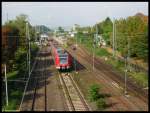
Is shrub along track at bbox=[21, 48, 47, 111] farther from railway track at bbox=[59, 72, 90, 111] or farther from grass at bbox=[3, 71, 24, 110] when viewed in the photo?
railway track at bbox=[59, 72, 90, 111]

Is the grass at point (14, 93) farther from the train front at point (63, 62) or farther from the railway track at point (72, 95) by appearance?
the train front at point (63, 62)

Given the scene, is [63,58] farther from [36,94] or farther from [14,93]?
[14,93]

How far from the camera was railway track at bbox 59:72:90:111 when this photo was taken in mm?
28000

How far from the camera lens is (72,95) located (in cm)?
3281

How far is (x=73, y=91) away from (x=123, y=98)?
5.56 metres

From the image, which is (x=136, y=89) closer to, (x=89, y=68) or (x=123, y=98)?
(x=123, y=98)

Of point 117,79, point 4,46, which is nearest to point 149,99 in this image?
point 117,79

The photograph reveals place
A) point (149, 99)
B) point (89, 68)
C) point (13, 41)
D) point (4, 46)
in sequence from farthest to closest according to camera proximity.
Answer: point (89, 68), point (13, 41), point (4, 46), point (149, 99)

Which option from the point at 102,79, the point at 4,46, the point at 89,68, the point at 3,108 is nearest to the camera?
the point at 3,108

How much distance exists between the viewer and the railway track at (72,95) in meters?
28.0

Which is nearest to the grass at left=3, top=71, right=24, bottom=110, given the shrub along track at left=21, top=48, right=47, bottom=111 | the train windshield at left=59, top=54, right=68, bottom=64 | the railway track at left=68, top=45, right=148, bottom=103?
the shrub along track at left=21, top=48, right=47, bottom=111

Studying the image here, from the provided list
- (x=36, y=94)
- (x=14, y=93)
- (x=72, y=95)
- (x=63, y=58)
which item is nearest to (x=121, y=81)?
(x=72, y=95)

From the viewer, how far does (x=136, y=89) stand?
3416 cm

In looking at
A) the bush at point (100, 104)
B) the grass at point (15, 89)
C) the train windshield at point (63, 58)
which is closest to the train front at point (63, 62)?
the train windshield at point (63, 58)
